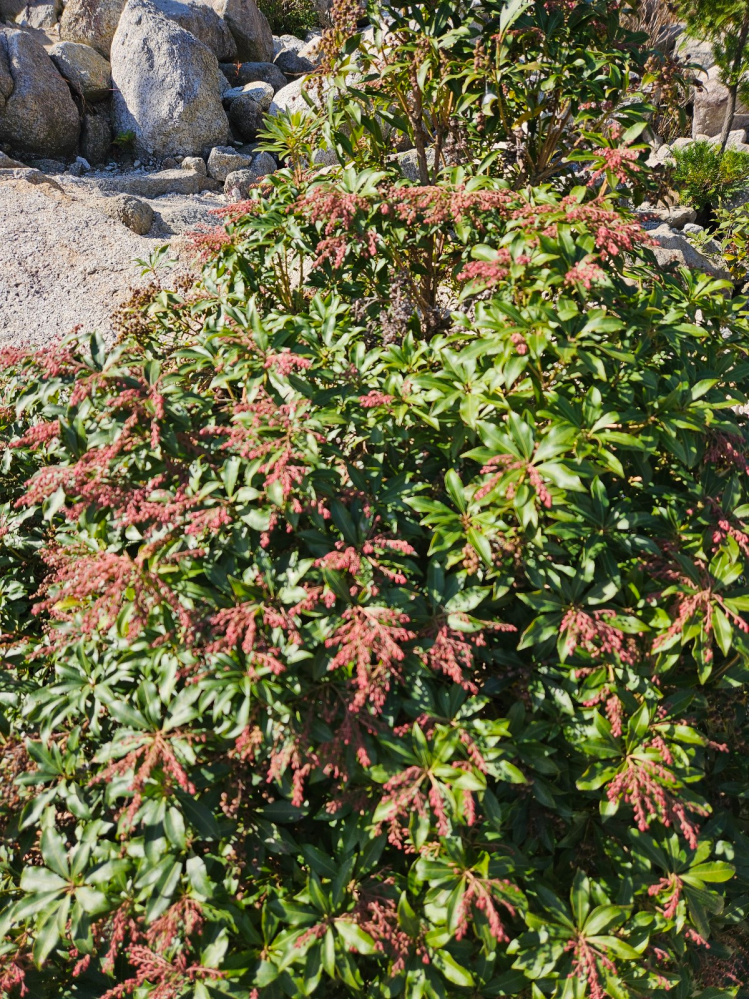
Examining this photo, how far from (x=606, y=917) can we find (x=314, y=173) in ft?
9.63

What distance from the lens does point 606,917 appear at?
195 cm

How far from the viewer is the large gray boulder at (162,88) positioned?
9.18 metres

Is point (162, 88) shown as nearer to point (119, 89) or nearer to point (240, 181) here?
point (119, 89)

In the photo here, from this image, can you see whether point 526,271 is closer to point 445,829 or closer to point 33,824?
point 445,829

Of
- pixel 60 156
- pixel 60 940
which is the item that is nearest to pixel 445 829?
pixel 60 940

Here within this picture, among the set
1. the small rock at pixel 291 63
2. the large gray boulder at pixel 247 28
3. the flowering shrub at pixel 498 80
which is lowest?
the small rock at pixel 291 63

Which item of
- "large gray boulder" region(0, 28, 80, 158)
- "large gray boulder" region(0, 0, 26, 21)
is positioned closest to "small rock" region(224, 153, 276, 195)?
"large gray boulder" region(0, 28, 80, 158)

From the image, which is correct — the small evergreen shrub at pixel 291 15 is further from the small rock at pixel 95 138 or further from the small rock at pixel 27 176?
the small rock at pixel 27 176

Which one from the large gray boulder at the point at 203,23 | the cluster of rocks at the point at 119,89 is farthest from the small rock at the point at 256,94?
the large gray boulder at the point at 203,23

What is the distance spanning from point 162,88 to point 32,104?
5.26 ft

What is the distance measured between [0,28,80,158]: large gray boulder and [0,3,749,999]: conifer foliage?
7.75 metres

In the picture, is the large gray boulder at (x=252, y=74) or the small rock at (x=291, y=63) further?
the small rock at (x=291, y=63)

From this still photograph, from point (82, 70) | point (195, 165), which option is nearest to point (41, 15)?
point (82, 70)

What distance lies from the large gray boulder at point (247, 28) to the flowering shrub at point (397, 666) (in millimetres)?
11421
